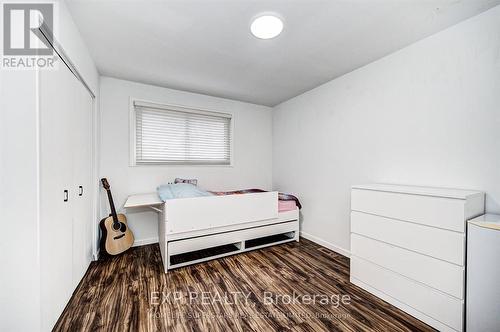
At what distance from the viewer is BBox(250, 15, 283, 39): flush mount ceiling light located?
159 cm

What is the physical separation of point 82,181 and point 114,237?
0.87 meters

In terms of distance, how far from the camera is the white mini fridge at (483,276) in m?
1.22

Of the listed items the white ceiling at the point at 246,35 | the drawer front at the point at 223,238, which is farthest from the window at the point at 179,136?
the drawer front at the point at 223,238

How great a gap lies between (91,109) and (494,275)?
148 inches

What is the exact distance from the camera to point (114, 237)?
2.49m

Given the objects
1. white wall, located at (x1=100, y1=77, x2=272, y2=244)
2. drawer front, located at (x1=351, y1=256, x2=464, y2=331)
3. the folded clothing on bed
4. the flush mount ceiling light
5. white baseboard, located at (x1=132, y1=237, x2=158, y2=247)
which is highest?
the flush mount ceiling light

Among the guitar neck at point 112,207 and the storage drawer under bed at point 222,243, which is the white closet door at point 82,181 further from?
the storage drawer under bed at point 222,243

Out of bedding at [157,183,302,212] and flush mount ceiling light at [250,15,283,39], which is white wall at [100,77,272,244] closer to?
bedding at [157,183,302,212]

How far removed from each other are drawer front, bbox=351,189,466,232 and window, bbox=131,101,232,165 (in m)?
2.28

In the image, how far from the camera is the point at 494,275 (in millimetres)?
1223

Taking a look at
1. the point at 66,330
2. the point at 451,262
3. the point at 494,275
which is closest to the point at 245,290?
the point at 66,330

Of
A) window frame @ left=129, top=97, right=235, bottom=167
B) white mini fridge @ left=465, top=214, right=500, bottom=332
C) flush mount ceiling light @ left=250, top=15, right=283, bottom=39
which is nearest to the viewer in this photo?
white mini fridge @ left=465, top=214, right=500, bottom=332

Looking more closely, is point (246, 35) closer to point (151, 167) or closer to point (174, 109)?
point (174, 109)

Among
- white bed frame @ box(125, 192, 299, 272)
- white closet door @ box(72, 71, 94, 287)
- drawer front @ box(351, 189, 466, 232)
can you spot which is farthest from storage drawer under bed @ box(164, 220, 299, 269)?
drawer front @ box(351, 189, 466, 232)
